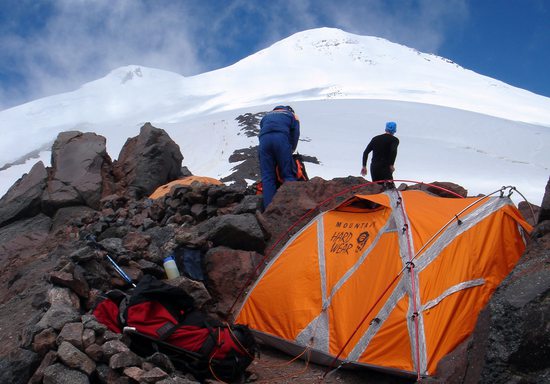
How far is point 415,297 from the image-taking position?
4.48 meters

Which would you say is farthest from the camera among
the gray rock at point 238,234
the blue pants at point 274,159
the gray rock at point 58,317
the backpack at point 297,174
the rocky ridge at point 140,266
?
the backpack at point 297,174

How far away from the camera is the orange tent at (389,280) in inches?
171

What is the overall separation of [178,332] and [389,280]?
1886 mm

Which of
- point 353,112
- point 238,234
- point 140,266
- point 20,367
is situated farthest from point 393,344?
point 353,112

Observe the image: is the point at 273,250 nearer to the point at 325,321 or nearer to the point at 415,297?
the point at 325,321

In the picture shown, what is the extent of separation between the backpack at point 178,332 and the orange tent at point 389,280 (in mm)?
804

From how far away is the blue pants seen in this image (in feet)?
26.1

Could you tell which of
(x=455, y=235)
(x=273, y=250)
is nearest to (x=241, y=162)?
(x=273, y=250)

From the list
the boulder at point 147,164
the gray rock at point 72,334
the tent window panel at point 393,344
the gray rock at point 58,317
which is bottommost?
the tent window panel at point 393,344

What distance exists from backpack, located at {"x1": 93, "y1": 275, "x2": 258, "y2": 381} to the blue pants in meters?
3.54

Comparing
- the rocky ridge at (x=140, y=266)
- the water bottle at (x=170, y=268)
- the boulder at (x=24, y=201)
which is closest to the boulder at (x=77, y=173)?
the rocky ridge at (x=140, y=266)

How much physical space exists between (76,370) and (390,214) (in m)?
3.09

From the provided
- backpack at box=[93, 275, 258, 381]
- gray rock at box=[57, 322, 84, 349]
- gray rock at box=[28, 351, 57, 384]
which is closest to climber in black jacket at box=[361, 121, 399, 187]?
backpack at box=[93, 275, 258, 381]

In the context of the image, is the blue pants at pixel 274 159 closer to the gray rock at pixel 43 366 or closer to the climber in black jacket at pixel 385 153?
the climber in black jacket at pixel 385 153
